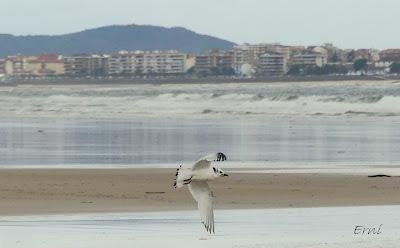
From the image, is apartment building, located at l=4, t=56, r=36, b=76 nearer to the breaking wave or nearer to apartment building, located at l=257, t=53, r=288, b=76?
apartment building, located at l=257, t=53, r=288, b=76

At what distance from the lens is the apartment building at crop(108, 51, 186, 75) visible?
155375 mm

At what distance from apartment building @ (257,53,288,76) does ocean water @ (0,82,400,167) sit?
6499cm

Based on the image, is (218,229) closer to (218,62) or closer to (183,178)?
(183,178)

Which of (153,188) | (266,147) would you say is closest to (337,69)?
(266,147)

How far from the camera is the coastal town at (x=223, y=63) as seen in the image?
13950 centimetres

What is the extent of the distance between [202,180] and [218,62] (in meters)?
143

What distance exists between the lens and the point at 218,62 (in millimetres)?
154250

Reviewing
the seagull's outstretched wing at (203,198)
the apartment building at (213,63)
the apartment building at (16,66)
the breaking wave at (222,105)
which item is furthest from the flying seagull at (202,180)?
the apartment building at (16,66)

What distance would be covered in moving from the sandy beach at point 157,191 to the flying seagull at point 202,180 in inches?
183

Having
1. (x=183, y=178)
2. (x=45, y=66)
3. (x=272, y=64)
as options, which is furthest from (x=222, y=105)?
(x=45, y=66)

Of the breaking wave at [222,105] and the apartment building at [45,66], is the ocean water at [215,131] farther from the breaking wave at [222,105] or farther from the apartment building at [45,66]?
the apartment building at [45,66]

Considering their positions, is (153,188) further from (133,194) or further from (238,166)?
(238,166)

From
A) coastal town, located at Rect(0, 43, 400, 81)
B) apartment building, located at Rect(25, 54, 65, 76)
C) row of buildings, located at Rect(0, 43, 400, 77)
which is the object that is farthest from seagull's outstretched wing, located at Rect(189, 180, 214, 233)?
apartment building, located at Rect(25, 54, 65, 76)

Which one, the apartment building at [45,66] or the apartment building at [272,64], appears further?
the apartment building at [45,66]
